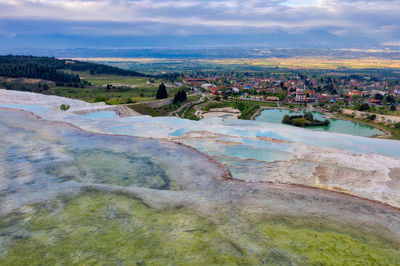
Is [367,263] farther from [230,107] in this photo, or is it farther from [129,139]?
[230,107]

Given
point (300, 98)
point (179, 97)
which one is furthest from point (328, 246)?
point (300, 98)

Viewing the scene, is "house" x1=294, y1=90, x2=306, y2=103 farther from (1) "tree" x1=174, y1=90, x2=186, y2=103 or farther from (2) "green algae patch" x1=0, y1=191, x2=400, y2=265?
(2) "green algae patch" x1=0, y1=191, x2=400, y2=265

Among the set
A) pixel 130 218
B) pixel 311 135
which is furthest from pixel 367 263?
pixel 311 135

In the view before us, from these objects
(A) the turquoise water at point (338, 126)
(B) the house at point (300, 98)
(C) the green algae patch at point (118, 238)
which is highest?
(C) the green algae patch at point (118, 238)

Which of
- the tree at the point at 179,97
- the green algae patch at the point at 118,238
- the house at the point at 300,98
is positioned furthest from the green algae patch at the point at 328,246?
the house at the point at 300,98

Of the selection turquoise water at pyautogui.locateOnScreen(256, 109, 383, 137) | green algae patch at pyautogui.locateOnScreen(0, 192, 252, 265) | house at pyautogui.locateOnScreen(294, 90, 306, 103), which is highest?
green algae patch at pyautogui.locateOnScreen(0, 192, 252, 265)

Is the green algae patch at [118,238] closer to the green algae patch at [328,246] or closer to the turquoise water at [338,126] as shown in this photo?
the green algae patch at [328,246]

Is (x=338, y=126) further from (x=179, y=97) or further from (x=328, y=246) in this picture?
(x=328, y=246)

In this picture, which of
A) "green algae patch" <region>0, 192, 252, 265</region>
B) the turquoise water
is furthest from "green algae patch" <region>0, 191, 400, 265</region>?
the turquoise water
